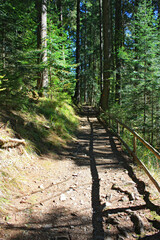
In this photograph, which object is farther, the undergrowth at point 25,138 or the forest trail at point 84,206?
the undergrowth at point 25,138

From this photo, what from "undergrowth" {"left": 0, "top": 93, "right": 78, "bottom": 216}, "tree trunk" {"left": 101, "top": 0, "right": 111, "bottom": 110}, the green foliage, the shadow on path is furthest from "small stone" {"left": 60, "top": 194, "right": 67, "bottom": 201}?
"tree trunk" {"left": 101, "top": 0, "right": 111, "bottom": 110}

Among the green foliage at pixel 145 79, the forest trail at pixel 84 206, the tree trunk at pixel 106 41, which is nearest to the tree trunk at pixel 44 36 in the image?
the green foliage at pixel 145 79

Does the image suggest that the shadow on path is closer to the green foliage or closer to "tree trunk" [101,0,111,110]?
the green foliage

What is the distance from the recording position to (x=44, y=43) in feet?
29.7

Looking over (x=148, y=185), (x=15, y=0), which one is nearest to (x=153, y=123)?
(x=148, y=185)

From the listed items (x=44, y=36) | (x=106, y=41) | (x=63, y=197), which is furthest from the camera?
(x=106, y=41)

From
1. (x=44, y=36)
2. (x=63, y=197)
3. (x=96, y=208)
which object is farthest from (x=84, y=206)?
(x=44, y=36)

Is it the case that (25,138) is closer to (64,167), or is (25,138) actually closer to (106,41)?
(64,167)

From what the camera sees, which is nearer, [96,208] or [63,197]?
[96,208]

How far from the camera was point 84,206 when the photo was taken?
345cm

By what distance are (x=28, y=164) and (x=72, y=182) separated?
133 cm

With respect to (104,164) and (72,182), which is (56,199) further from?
(104,164)

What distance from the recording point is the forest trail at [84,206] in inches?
104

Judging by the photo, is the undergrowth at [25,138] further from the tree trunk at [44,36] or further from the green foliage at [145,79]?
the green foliage at [145,79]
